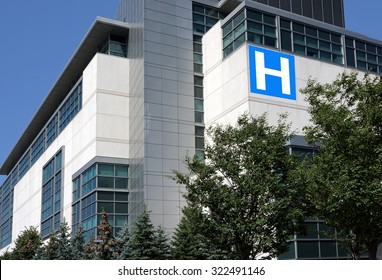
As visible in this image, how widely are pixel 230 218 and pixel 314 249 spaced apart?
46.7 ft

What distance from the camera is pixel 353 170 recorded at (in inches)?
741

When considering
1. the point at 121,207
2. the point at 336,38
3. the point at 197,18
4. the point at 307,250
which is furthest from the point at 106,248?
the point at 336,38

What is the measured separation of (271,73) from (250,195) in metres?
16.5

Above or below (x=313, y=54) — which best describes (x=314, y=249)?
below

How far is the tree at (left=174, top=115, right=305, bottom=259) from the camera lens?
2139 cm

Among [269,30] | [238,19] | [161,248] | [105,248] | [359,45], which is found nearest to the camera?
[161,248]

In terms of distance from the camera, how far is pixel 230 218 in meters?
21.6

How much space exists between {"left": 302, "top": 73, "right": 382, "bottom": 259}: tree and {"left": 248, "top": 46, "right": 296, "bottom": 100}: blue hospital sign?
1534 centimetres

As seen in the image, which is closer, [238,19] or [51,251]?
[238,19]

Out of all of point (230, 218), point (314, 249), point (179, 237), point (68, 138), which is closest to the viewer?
point (230, 218)

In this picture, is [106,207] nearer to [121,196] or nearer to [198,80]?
[121,196]

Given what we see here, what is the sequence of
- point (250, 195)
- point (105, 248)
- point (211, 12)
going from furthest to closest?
point (211, 12), point (105, 248), point (250, 195)
